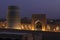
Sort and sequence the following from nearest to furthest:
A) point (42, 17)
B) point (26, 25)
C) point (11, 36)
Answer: point (11, 36) < point (42, 17) < point (26, 25)

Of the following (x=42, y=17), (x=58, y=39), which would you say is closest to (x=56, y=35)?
(x=58, y=39)

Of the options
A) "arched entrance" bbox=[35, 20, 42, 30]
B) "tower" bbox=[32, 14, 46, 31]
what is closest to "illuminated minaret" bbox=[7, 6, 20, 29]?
"tower" bbox=[32, 14, 46, 31]

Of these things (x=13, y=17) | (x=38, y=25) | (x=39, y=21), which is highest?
(x=13, y=17)

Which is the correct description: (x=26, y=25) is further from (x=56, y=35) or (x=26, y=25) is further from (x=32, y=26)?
(x=56, y=35)

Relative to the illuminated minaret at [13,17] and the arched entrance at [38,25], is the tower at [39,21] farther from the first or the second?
the illuminated minaret at [13,17]

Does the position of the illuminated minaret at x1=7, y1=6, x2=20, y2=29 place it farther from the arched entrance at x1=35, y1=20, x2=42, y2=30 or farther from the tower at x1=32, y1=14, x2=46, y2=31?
the arched entrance at x1=35, y1=20, x2=42, y2=30

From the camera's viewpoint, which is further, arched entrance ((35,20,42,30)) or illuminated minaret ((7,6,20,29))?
arched entrance ((35,20,42,30))

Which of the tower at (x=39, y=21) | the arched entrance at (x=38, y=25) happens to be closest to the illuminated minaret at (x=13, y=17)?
the tower at (x=39, y=21)

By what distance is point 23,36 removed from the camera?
102 inches

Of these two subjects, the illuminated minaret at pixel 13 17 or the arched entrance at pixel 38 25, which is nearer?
the illuminated minaret at pixel 13 17

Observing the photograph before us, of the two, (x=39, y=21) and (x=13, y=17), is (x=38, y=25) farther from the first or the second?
Result: (x=13, y=17)

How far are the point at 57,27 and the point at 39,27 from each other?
9.77 ft

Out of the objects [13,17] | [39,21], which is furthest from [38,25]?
[13,17]

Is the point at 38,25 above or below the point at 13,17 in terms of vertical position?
below
